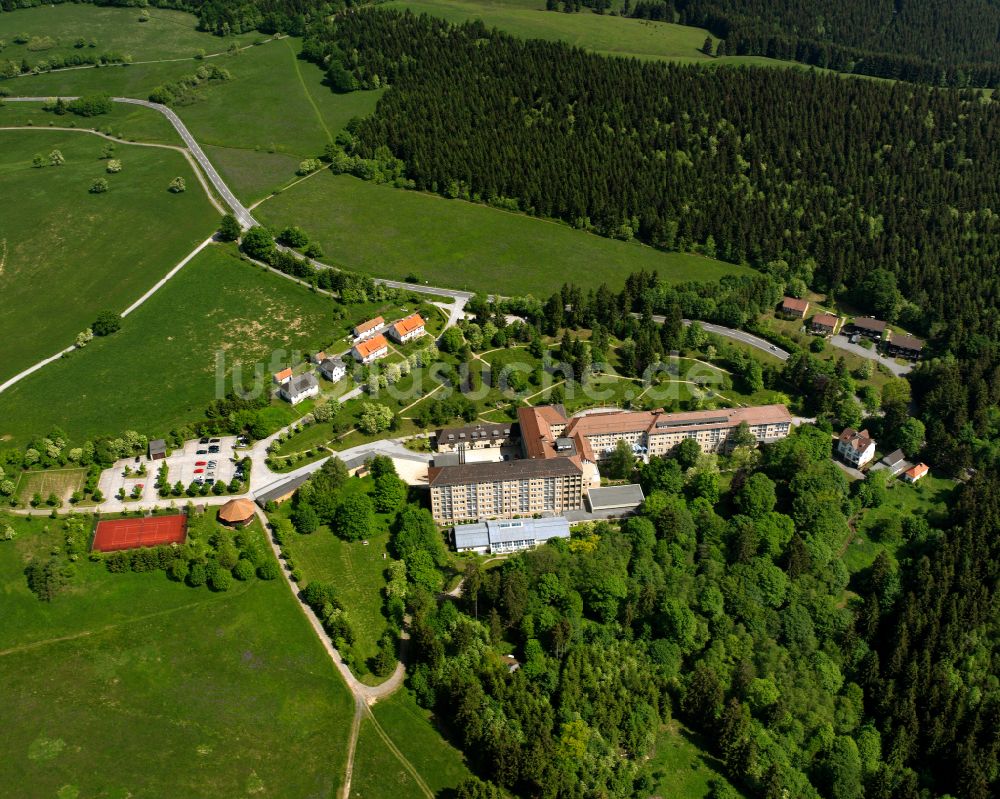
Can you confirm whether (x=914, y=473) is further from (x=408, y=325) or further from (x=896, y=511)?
(x=408, y=325)

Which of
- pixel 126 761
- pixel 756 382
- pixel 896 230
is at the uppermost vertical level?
pixel 896 230

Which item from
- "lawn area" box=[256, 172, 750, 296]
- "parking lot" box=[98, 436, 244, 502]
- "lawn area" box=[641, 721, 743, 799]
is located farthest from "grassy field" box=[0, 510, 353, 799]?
"lawn area" box=[256, 172, 750, 296]

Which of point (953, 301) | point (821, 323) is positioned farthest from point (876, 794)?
point (953, 301)

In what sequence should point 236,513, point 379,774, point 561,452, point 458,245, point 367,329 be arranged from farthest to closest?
1. point 458,245
2. point 367,329
3. point 561,452
4. point 236,513
5. point 379,774

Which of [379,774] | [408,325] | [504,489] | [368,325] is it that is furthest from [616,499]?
[368,325]

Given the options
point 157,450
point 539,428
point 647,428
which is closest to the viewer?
point 157,450

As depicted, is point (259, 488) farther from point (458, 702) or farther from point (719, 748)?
point (719, 748)

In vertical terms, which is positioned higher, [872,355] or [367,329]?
[367,329]
